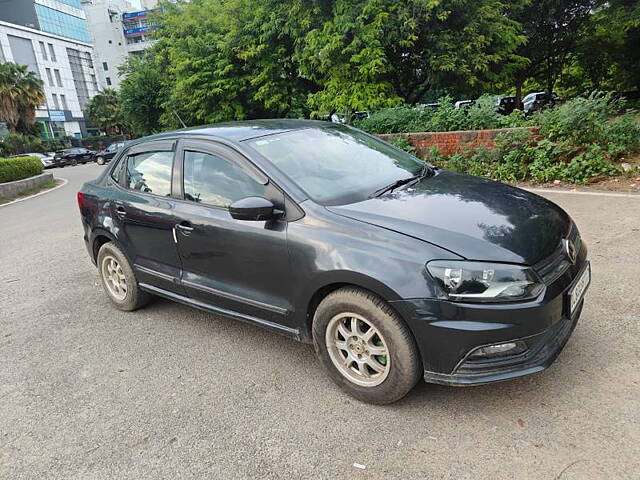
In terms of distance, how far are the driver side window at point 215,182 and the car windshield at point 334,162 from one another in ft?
0.75

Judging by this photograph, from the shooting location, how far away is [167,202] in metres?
3.63

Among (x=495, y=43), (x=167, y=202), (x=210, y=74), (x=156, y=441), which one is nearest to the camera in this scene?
(x=156, y=441)

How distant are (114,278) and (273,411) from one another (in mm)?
2509

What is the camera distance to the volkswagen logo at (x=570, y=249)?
105 inches

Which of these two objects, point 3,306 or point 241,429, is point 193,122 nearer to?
point 3,306

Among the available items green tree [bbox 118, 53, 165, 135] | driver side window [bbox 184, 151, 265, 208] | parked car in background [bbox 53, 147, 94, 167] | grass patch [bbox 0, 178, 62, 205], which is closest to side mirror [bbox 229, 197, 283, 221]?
driver side window [bbox 184, 151, 265, 208]

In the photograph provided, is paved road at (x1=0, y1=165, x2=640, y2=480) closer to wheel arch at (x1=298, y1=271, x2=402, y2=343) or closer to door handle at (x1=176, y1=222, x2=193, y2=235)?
wheel arch at (x1=298, y1=271, x2=402, y2=343)

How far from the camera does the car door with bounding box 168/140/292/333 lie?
2.97 m

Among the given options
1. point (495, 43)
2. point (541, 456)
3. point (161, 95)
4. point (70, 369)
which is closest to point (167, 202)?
point (70, 369)

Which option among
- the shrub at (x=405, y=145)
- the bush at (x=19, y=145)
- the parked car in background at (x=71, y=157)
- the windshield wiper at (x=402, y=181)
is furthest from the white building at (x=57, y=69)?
the windshield wiper at (x=402, y=181)

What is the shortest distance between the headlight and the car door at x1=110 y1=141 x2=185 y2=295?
2.14 meters

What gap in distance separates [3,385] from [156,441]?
1576 mm

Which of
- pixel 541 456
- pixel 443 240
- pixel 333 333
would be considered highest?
pixel 443 240

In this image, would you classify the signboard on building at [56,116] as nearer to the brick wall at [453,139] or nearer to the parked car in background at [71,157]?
the parked car in background at [71,157]
